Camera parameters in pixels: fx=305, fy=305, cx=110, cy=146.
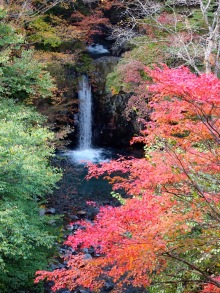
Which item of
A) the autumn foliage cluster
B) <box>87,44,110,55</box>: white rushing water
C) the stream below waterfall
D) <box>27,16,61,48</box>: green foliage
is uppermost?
<box>87,44,110,55</box>: white rushing water

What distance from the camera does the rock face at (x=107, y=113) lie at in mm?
16734

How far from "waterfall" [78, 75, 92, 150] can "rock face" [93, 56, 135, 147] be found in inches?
12.4

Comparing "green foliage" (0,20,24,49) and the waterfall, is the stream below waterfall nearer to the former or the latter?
the waterfall

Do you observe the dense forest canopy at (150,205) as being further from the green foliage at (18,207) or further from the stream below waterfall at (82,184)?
the stream below waterfall at (82,184)

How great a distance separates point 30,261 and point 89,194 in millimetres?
5962

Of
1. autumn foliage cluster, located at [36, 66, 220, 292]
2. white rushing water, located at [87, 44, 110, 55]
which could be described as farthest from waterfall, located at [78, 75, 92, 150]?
autumn foliage cluster, located at [36, 66, 220, 292]

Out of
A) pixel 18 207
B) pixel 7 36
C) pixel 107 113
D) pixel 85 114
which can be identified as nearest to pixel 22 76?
pixel 7 36

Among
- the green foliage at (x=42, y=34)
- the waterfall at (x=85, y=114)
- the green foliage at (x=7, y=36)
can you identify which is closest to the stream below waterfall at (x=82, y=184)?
the waterfall at (x=85, y=114)

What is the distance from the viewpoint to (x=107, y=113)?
56.8ft

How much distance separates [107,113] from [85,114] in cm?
125

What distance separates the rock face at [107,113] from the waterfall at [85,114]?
0.32 metres

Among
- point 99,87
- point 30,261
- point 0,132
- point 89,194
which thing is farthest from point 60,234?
point 99,87

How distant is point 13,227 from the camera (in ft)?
17.0

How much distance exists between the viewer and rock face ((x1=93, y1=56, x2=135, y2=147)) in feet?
54.9
